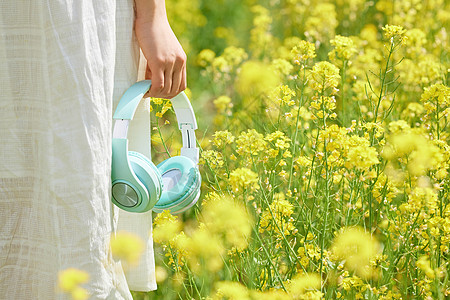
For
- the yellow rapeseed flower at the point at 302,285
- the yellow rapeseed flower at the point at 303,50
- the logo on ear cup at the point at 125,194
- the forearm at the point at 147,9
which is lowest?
the yellow rapeseed flower at the point at 302,285

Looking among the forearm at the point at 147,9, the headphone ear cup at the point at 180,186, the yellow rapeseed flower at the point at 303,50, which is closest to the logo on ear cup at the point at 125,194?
the headphone ear cup at the point at 180,186

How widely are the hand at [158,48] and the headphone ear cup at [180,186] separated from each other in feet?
0.62

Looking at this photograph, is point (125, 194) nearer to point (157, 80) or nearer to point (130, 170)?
point (130, 170)

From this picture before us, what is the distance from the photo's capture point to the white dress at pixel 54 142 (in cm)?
100

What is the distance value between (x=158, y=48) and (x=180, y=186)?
308mm

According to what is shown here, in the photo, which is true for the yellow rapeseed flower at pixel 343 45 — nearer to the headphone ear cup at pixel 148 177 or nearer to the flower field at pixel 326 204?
the flower field at pixel 326 204

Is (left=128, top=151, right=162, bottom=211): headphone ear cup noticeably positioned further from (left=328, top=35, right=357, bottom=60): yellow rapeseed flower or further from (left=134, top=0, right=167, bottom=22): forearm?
(left=328, top=35, right=357, bottom=60): yellow rapeseed flower

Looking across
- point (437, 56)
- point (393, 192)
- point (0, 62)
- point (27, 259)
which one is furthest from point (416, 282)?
point (437, 56)

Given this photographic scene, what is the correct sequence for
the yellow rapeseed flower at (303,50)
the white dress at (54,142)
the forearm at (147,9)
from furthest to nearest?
the yellow rapeseed flower at (303,50) < the forearm at (147,9) < the white dress at (54,142)

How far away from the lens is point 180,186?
1247 millimetres

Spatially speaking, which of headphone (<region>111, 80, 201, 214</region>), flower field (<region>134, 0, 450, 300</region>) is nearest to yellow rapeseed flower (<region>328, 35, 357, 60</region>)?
flower field (<region>134, 0, 450, 300</region>)

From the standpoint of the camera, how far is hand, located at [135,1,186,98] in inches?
44.2

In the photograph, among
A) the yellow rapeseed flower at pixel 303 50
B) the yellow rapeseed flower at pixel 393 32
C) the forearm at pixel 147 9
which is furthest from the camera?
the yellow rapeseed flower at pixel 303 50

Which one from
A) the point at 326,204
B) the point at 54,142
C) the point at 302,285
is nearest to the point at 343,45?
the point at 326,204
